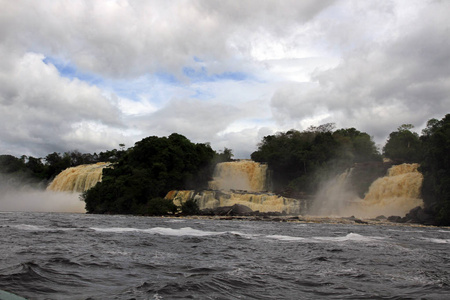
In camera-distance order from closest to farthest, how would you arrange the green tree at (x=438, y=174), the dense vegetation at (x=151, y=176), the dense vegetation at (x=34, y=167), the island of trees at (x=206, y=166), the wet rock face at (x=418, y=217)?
the green tree at (x=438, y=174)
the wet rock face at (x=418, y=217)
the island of trees at (x=206, y=166)
the dense vegetation at (x=151, y=176)
the dense vegetation at (x=34, y=167)

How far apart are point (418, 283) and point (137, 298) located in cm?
563

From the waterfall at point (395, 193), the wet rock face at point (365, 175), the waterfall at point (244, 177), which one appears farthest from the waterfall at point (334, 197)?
the waterfall at point (244, 177)

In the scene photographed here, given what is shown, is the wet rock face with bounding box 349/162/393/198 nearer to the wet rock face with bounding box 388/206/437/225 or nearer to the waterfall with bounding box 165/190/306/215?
the waterfall with bounding box 165/190/306/215

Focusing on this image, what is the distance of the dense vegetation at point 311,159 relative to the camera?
2090 inches

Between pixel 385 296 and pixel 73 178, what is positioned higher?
pixel 73 178

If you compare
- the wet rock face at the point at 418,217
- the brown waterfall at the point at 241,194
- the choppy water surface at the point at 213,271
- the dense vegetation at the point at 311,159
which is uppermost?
the dense vegetation at the point at 311,159

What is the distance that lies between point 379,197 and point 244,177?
814 inches

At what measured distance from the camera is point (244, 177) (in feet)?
189

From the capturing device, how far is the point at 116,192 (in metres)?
52.5

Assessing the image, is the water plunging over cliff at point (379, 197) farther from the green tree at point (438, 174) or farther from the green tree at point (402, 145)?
the green tree at point (402, 145)

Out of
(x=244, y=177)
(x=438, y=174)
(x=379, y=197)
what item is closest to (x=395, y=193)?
(x=379, y=197)

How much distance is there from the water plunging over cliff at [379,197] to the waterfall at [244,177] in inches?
393

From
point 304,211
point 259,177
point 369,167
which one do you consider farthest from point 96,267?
point 259,177

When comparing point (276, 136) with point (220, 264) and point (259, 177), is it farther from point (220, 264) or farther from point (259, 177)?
point (220, 264)
